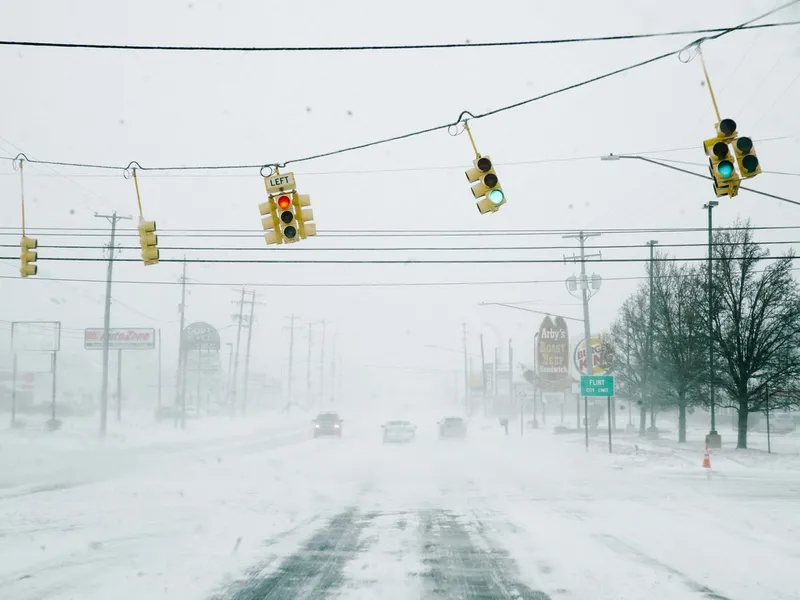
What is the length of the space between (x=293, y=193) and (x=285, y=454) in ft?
78.7

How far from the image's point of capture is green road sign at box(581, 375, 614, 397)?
35.0m

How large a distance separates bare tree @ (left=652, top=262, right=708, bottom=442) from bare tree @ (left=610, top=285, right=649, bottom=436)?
1911mm

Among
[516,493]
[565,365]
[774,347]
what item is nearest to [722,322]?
[774,347]

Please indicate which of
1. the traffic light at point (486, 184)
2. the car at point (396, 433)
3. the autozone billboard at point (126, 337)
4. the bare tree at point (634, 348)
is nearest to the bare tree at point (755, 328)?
the bare tree at point (634, 348)

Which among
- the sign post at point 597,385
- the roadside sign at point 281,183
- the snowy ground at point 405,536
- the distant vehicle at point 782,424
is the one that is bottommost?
the distant vehicle at point 782,424

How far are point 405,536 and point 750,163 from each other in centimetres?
799

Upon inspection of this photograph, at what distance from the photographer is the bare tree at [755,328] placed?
35.7 metres

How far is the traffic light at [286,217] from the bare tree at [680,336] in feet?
88.1

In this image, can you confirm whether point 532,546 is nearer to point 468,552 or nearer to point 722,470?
point 468,552

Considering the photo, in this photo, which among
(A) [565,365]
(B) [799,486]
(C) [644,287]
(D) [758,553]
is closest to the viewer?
(D) [758,553]

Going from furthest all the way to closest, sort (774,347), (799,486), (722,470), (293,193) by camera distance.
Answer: (774,347) → (722,470) → (799,486) → (293,193)

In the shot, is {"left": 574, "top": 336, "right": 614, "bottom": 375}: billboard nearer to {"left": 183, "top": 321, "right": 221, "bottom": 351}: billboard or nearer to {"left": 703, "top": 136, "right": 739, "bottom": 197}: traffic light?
{"left": 703, "top": 136, "right": 739, "bottom": 197}: traffic light

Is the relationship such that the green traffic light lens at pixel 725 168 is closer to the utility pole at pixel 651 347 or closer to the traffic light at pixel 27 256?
the traffic light at pixel 27 256

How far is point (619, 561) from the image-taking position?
446 inches
